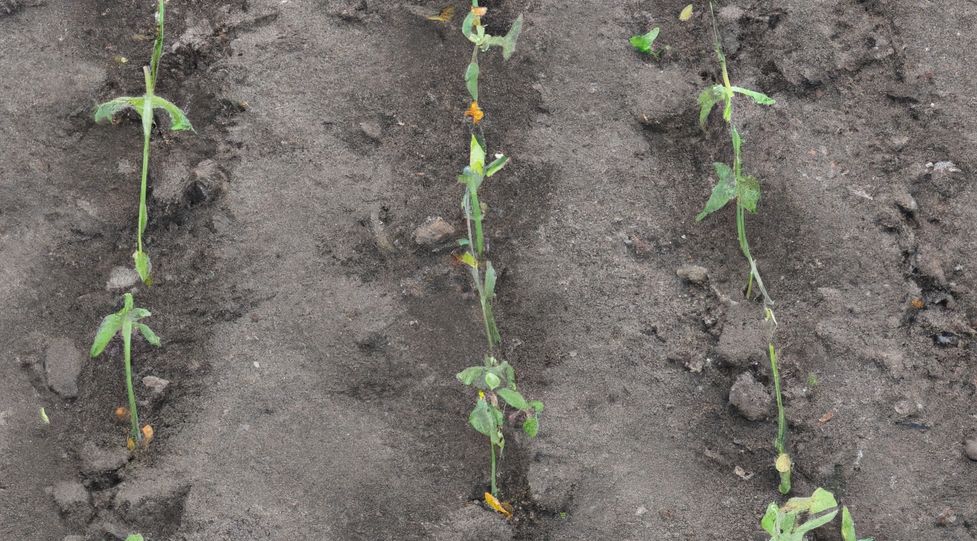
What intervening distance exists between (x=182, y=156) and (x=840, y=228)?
1612 millimetres

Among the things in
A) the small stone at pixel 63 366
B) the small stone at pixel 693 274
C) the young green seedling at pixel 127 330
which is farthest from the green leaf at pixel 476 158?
the small stone at pixel 63 366

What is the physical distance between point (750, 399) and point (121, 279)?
145cm

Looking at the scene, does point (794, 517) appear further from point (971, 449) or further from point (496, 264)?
point (496, 264)

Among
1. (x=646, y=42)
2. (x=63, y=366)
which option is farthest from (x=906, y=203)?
(x=63, y=366)

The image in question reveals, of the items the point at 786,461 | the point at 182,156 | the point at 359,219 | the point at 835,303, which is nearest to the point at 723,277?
the point at 835,303

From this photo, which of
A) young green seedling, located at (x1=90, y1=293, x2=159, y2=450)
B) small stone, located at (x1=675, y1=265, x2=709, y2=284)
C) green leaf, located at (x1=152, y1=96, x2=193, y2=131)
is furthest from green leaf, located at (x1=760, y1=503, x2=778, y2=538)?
green leaf, located at (x1=152, y1=96, x2=193, y2=131)

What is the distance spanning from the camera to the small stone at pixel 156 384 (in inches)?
87.6

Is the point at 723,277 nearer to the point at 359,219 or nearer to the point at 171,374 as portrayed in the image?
the point at 359,219

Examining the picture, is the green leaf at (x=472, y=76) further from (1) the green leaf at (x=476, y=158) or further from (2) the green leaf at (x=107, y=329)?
(2) the green leaf at (x=107, y=329)

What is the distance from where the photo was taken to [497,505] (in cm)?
211

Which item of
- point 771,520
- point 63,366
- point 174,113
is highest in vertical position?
point 174,113

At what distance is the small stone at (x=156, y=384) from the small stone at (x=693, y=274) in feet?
3.89

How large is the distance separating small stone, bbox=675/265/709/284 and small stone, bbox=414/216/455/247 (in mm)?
545

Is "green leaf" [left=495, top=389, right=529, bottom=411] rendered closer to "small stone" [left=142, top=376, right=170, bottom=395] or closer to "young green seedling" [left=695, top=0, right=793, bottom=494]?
"young green seedling" [left=695, top=0, right=793, bottom=494]
